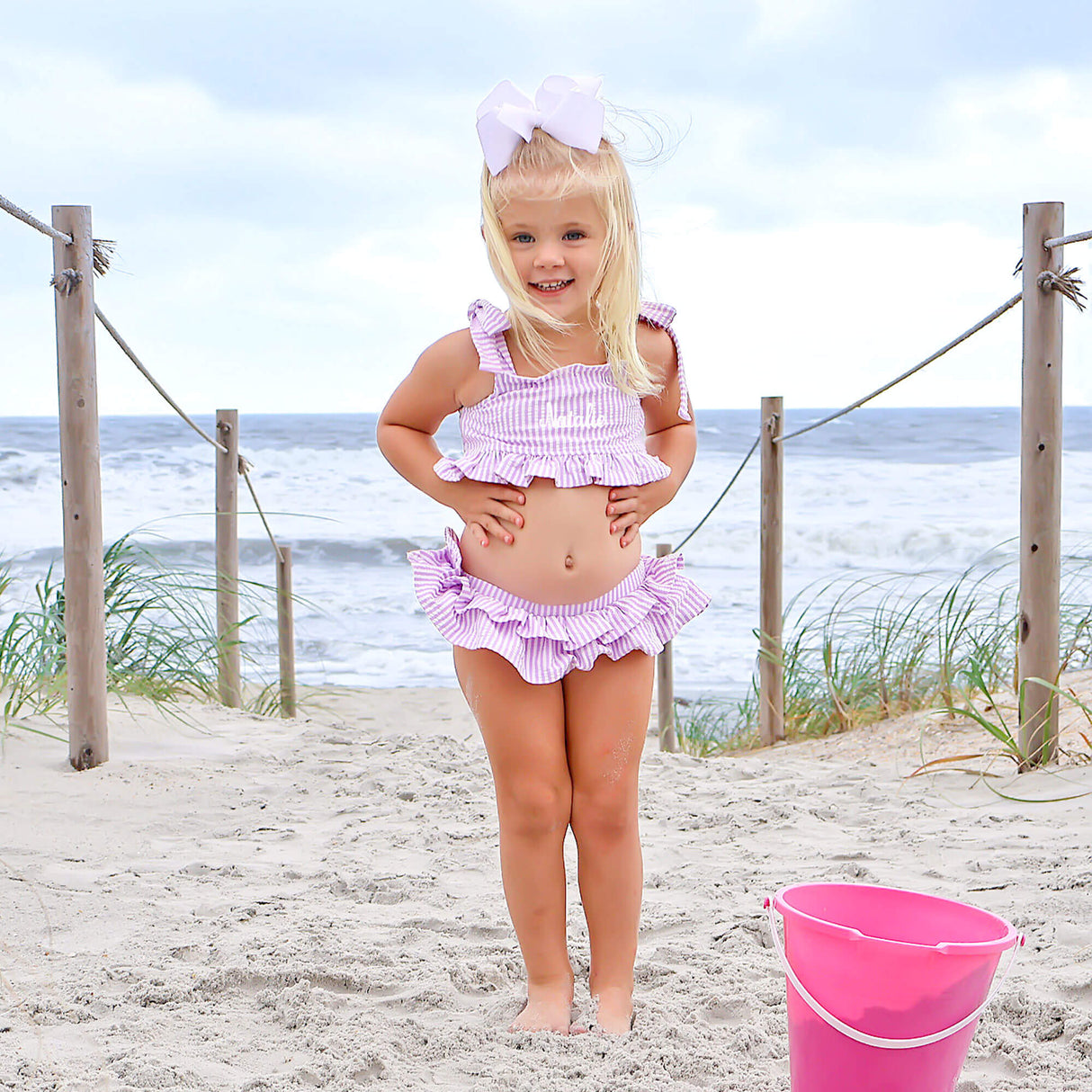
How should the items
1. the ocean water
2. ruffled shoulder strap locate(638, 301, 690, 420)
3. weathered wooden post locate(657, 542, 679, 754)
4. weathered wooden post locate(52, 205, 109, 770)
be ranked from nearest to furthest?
ruffled shoulder strap locate(638, 301, 690, 420) < weathered wooden post locate(52, 205, 109, 770) < weathered wooden post locate(657, 542, 679, 754) < the ocean water

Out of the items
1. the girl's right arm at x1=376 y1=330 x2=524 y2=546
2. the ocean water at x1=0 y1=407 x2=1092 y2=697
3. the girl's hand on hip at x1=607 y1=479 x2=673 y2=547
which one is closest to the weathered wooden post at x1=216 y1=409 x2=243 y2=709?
the ocean water at x1=0 y1=407 x2=1092 y2=697

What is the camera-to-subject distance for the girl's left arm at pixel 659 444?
1.85 metres

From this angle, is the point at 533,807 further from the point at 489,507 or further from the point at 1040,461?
the point at 1040,461

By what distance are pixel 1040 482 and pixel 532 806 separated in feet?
6.56

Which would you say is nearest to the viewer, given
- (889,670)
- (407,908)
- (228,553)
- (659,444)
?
(659,444)

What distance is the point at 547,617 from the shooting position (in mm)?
1812

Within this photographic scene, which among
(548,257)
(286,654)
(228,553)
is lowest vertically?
(286,654)

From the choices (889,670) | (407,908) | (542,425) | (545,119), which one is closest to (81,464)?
(407,908)

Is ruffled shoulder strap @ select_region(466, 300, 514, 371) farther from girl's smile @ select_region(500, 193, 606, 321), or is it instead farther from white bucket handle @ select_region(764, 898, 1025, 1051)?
white bucket handle @ select_region(764, 898, 1025, 1051)

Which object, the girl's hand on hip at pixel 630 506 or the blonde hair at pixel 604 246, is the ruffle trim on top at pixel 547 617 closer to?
the girl's hand on hip at pixel 630 506

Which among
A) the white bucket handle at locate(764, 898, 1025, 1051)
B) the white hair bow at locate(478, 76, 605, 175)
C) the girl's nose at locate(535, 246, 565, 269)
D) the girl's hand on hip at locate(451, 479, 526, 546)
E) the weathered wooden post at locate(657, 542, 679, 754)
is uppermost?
the white hair bow at locate(478, 76, 605, 175)

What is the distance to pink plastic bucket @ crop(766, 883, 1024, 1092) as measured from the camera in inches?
53.9

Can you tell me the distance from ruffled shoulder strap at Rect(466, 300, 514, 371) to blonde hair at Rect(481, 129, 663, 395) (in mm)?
24

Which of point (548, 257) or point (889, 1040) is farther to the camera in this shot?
point (548, 257)
